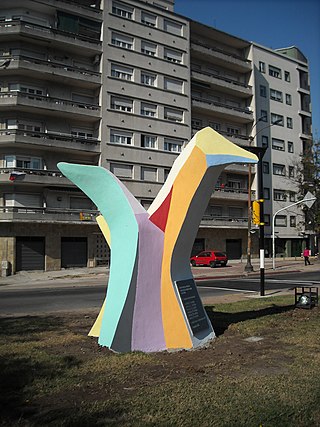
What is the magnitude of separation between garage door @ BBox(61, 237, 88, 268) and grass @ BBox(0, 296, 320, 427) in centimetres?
2411

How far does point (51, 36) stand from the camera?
31.8 metres

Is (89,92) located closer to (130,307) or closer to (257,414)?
(130,307)

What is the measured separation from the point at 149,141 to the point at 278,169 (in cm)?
1867

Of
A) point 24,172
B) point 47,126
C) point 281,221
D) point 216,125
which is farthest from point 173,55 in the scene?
point 281,221

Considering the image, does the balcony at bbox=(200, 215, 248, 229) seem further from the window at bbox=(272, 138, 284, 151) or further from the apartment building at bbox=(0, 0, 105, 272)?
the window at bbox=(272, 138, 284, 151)

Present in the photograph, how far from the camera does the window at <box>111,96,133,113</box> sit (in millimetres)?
34737

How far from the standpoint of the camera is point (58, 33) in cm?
3225

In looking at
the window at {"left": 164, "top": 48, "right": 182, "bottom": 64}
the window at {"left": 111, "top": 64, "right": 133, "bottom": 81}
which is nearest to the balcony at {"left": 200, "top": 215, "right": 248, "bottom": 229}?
the window at {"left": 111, "top": 64, "right": 133, "bottom": 81}

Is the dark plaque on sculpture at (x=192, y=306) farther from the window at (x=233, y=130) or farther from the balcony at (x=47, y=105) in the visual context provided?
the window at (x=233, y=130)

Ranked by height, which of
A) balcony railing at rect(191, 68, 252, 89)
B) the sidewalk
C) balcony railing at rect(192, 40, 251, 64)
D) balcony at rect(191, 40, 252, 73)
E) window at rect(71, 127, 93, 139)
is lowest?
the sidewalk

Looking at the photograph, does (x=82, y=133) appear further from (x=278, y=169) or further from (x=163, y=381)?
(x=163, y=381)

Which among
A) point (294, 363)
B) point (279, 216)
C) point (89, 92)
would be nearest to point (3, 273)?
point (89, 92)

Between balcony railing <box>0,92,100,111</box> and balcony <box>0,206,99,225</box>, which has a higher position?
balcony railing <box>0,92,100,111</box>

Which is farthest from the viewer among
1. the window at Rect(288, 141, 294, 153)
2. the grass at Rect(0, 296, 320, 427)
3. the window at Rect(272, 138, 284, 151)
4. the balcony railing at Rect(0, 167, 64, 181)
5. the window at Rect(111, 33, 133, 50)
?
the window at Rect(288, 141, 294, 153)
